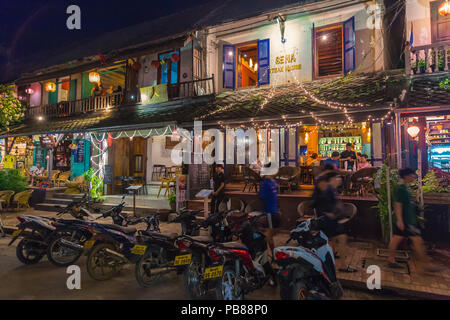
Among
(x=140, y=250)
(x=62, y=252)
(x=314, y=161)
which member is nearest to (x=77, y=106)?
(x=62, y=252)

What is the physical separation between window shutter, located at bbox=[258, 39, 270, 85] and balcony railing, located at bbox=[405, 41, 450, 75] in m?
5.01

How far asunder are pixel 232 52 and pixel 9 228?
10.9 m

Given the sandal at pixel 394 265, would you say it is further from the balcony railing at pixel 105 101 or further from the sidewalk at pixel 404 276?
the balcony railing at pixel 105 101

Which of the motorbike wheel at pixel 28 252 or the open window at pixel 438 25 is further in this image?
the open window at pixel 438 25

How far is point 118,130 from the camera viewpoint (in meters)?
11.4

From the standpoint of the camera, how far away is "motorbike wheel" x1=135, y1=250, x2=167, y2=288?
14.1 ft

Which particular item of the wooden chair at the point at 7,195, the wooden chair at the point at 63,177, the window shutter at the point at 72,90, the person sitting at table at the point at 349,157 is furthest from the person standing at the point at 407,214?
the window shutter at the point at 72,90

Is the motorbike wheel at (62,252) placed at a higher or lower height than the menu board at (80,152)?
lower

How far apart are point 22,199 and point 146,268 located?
11.2 meters

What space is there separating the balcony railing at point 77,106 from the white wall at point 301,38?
19.0ft

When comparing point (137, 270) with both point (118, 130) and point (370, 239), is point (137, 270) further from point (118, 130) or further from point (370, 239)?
point (118, 130)

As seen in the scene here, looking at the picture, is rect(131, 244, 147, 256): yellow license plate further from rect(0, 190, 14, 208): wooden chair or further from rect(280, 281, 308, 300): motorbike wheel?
rect(0, 190, 14, 208): wooden chair

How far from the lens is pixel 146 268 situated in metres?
4.32

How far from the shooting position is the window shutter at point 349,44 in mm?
9977
